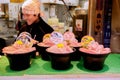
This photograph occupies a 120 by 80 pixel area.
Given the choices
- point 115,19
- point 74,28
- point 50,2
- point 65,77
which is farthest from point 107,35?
point 50,2

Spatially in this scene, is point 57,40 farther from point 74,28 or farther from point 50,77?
point 74,28

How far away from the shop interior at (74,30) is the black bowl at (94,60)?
2 cm

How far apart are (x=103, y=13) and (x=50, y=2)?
73cm

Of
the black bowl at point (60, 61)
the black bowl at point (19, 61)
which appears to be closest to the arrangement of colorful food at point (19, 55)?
the black bowl at point (19, 61)

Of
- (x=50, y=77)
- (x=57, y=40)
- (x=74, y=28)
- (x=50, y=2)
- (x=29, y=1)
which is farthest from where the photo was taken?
(x=50, y=2)

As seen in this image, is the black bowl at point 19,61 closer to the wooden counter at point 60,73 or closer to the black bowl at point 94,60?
the wooden counter at point 60,73

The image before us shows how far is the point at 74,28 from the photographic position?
125 cm

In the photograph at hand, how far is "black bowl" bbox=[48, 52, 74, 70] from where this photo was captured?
75cm

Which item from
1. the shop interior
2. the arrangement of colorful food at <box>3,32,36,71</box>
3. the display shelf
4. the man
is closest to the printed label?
the shop interior

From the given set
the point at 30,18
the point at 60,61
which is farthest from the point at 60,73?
the point at 30,18

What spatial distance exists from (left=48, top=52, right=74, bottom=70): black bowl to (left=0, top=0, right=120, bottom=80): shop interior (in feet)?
0.07

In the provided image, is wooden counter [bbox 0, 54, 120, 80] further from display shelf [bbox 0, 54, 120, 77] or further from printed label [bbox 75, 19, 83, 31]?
printed label [bbox 75, 19, 83, 31]

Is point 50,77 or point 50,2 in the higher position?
point 50,2

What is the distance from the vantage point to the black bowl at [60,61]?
746 mm
